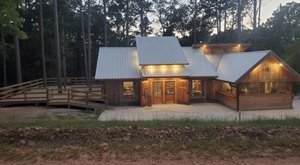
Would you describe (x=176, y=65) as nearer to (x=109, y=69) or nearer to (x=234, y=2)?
(x=109, y=69)

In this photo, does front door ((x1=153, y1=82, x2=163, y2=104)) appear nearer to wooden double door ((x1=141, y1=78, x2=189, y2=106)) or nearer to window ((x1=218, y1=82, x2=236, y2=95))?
wooden double door ((x1=141, y1=78, x2=189, y2=106))

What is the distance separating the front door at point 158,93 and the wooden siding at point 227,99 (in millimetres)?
4431

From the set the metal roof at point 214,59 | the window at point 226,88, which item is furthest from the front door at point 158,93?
the metal roof at point 214,59

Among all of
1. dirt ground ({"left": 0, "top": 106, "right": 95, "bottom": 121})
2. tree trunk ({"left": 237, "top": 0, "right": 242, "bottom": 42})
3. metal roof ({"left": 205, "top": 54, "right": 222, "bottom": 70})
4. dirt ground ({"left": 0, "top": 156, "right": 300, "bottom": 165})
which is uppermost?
tree trunk ({"left": 237, "top": 0, "right": 242, "bottom": 42})

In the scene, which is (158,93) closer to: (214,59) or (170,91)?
(170,91)

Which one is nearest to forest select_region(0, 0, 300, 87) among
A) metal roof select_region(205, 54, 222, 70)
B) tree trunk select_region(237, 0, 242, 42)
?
tree trunk select_region(237, 0, 242, 42)

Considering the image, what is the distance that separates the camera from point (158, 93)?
1964 cm

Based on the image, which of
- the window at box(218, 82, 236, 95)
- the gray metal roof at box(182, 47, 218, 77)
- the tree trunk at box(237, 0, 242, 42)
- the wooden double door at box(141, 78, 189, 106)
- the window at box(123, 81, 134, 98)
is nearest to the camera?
the window at box(218, 82, 236, 95)

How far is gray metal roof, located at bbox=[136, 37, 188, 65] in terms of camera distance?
1955 cm

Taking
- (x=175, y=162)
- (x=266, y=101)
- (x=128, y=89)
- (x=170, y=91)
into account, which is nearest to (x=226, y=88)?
(x=266, y=101)

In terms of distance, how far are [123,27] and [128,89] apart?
75.8 feet

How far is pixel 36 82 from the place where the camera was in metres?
26.1

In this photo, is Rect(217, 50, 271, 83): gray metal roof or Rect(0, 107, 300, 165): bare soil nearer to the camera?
Rect(0, 107, 300, 165): bare soil

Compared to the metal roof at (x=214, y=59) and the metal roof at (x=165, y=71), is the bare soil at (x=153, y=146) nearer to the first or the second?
the metal roof at (x=165, y=71)
